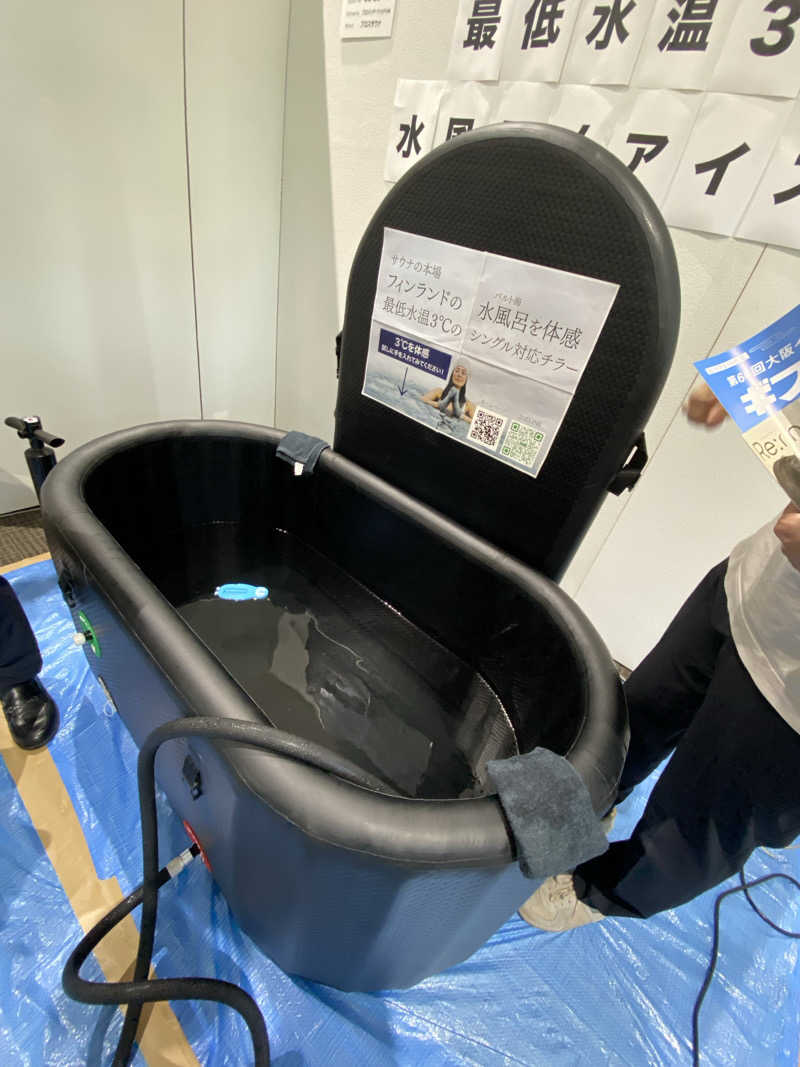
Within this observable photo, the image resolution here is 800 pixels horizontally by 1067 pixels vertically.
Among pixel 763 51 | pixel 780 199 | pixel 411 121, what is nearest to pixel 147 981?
pixel 780 199

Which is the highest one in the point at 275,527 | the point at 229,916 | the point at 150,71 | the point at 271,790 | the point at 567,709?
the point at 150,71

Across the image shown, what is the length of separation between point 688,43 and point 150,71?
1.27 metres

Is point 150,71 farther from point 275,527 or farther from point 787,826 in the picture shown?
point 787,826

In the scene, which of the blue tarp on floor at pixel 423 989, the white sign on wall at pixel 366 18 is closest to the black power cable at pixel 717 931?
the blue tarp on floor at pixel 423 989

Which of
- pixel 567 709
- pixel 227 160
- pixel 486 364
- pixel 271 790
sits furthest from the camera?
pixel 227 160

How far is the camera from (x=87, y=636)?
889mm

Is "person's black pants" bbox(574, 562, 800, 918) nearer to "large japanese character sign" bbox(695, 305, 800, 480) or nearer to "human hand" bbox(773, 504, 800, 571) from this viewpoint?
"human hand" bbox(773, 504, 800, 571)

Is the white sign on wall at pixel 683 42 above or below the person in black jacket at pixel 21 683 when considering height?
above

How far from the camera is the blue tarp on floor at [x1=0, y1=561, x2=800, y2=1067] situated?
69cm

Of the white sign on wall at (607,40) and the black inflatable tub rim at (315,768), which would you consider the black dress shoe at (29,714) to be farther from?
the white sign on wall at (607,40)

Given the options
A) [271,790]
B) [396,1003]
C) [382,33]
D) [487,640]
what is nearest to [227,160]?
[382,33]

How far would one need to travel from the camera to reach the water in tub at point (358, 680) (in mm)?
958

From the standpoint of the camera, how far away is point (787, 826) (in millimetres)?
593

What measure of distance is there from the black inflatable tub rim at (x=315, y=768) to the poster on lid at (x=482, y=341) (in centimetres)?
22
